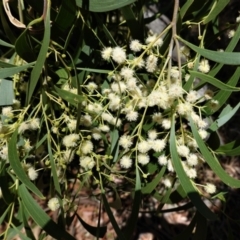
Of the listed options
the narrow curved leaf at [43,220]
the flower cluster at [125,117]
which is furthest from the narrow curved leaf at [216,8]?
the narrow curved leaf at [43,220]

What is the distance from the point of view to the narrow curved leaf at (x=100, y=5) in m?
0.80

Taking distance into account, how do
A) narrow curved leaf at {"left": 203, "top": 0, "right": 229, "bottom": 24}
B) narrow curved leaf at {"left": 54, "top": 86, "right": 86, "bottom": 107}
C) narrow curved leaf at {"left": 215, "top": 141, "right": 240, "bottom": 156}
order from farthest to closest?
narrow curved leaf at {"left": 215, "top": 141, "right": 240, "bottom": 156}
narrow curved leaf at {"left": 203, "top": 0, "right": 229, "bottom": 24}
narrow curved leaf at {"left": 54, "top": 86, "right": 86, "bottom": 107}

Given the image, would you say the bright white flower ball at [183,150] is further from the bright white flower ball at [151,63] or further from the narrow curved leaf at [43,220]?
the narrow curved leaf at [43,220]

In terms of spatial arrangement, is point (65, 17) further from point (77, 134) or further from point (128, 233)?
point (128, 233)

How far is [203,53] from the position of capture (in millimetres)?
824

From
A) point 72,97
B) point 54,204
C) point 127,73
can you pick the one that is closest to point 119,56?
point 127,73

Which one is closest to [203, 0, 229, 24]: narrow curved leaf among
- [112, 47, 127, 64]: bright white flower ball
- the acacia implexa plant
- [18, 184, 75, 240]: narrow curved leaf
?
the acacia implexa plant

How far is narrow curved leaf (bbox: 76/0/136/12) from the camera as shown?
2.63 ft

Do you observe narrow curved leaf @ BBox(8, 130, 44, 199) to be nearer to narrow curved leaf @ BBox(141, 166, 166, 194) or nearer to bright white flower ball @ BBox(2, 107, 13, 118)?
bright white flower ball @ BBox(2, 107, 13, 118)

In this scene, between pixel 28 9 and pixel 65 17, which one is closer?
pixel 65 17

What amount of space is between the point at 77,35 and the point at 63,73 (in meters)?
0.12

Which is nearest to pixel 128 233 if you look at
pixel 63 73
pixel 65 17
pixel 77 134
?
pixel 77 134

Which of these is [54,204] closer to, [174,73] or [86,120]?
[86,120]

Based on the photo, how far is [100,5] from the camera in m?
0.83
